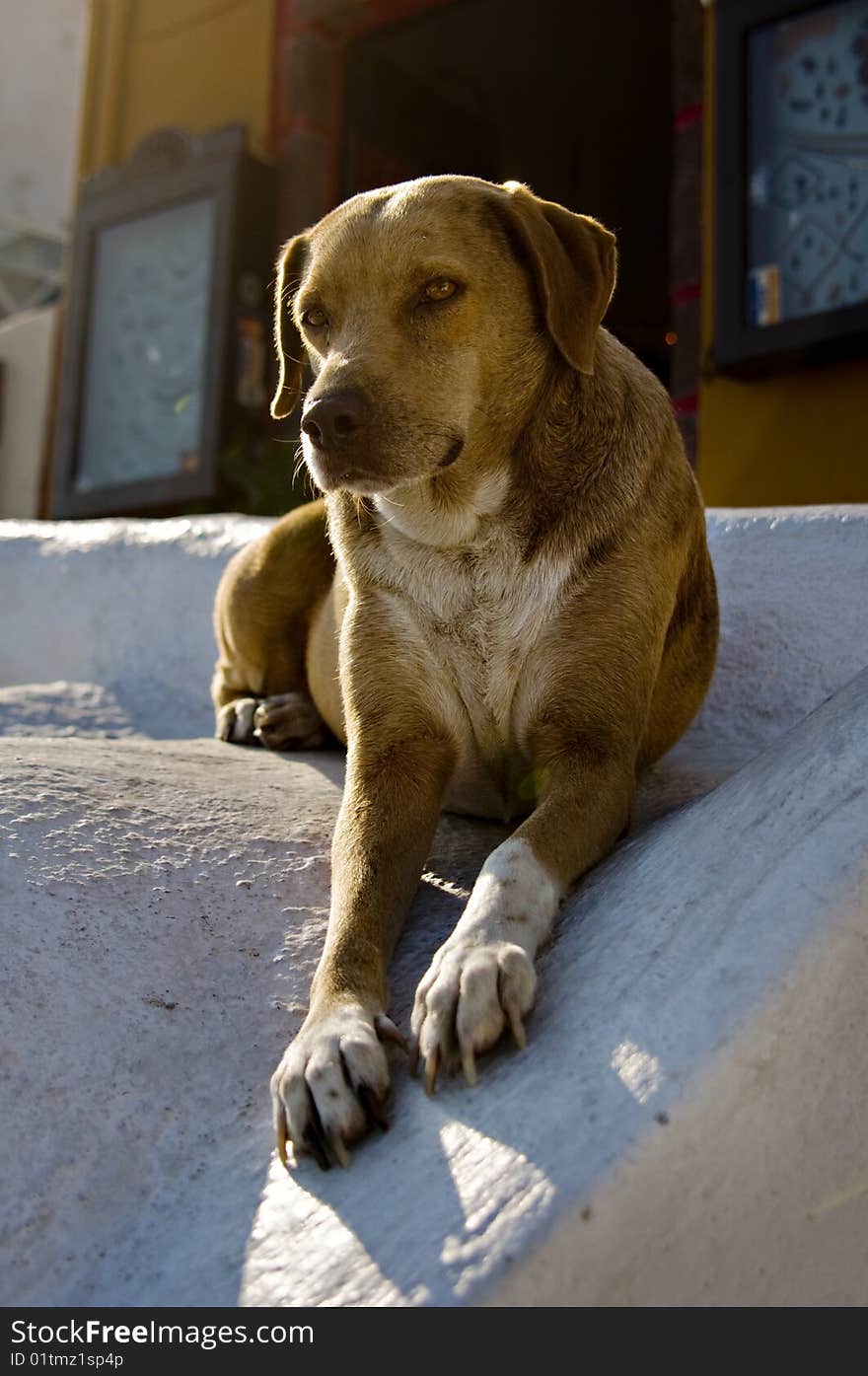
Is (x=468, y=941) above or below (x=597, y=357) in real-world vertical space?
below

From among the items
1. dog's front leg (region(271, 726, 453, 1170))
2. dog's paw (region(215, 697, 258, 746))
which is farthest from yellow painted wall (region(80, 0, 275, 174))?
dog's front leg (region(271, 726, 453, 1170))

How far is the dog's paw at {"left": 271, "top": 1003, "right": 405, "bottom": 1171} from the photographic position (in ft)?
5.42

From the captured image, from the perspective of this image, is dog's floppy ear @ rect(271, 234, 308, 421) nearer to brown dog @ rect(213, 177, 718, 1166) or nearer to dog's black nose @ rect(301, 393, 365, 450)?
brown dog @ rect(213, 177, 718, 1166)

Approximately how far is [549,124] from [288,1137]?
9.43 metres

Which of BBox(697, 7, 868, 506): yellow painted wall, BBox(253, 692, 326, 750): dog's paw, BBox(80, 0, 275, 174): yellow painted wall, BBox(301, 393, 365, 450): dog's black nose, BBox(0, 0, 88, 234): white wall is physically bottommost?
BBox(253, 692, 326, 750): dog's paw

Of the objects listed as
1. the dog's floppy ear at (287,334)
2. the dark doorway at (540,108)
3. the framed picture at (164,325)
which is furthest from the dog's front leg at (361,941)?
the dark doorway at (540,108)

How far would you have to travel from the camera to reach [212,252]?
7.71 metres

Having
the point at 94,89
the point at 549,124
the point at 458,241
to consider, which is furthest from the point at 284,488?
the point at 458,241

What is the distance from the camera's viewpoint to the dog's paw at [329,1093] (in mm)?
1652

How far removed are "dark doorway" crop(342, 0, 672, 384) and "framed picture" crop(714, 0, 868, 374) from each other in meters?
2.40

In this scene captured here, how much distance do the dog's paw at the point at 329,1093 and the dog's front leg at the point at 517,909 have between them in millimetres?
72

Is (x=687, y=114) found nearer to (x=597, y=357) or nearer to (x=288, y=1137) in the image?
(x=597, y=357)

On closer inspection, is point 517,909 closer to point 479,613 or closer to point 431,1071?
point 431,1071

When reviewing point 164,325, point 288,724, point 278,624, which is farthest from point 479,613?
point 164,325
